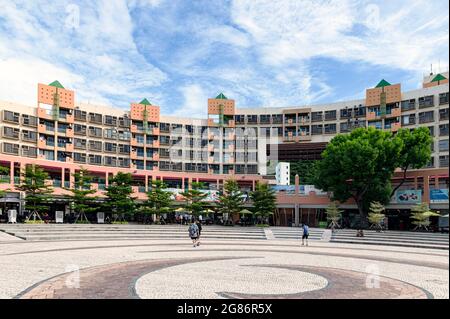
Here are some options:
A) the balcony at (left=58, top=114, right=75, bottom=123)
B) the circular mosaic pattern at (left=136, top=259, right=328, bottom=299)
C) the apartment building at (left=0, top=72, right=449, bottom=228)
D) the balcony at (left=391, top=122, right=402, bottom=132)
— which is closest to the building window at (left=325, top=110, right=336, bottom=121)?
the apartment building at (left=0, top=72, right=449, bottom=228)

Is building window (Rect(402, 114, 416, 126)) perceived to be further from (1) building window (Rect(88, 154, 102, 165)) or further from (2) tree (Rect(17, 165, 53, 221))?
(2) tree (Rect(17, 165, 53, 221))

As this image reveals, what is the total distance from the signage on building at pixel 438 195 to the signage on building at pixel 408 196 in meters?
1.72

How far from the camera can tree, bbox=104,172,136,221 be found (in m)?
47.5

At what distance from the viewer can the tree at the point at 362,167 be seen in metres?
45.3

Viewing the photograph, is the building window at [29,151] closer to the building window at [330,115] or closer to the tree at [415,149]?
the building window at [330,115]

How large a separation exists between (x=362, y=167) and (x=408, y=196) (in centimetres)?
965

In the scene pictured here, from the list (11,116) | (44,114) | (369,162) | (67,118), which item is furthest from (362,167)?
(11,116)

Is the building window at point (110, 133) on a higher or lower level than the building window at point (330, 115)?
lower

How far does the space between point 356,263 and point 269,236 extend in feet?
65.7

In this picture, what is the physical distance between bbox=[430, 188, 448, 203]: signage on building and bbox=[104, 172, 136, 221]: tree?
120ft

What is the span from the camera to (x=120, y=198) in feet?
157

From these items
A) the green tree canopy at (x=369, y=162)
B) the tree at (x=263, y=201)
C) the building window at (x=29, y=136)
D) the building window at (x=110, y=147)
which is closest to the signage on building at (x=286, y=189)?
the tree at (x=263, y=201)
